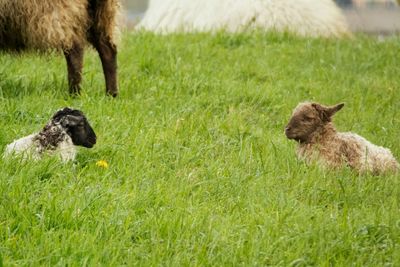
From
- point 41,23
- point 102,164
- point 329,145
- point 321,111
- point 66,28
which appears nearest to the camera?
point 102,164

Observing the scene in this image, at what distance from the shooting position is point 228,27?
37.0ft

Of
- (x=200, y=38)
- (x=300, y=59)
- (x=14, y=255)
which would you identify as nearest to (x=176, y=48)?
(x=200, y=38)

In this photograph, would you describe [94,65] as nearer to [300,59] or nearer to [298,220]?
[300,59]

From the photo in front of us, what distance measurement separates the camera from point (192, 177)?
5.34m

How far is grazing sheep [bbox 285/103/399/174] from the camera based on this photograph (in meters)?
5.79

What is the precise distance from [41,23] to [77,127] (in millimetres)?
→ 1697

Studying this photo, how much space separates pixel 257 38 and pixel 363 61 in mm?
1374

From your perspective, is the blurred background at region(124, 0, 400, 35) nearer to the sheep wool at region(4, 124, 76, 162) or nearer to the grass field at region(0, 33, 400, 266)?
the grass field at region(0, 33, 400, 266)

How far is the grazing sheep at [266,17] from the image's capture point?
37.0ft

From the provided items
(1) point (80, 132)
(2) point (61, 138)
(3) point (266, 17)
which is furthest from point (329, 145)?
(3) point (266, 17)

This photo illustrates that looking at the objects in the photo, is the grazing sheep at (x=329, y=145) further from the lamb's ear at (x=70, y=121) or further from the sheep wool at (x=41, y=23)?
the sheep wool at (x=41, y=23)

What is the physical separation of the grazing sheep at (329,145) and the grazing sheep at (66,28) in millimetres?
2113

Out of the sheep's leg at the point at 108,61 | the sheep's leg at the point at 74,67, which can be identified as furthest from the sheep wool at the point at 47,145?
the sheep's leg at the point at 108,61

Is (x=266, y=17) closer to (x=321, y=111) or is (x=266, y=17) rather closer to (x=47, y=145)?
(x=321, y=111)
